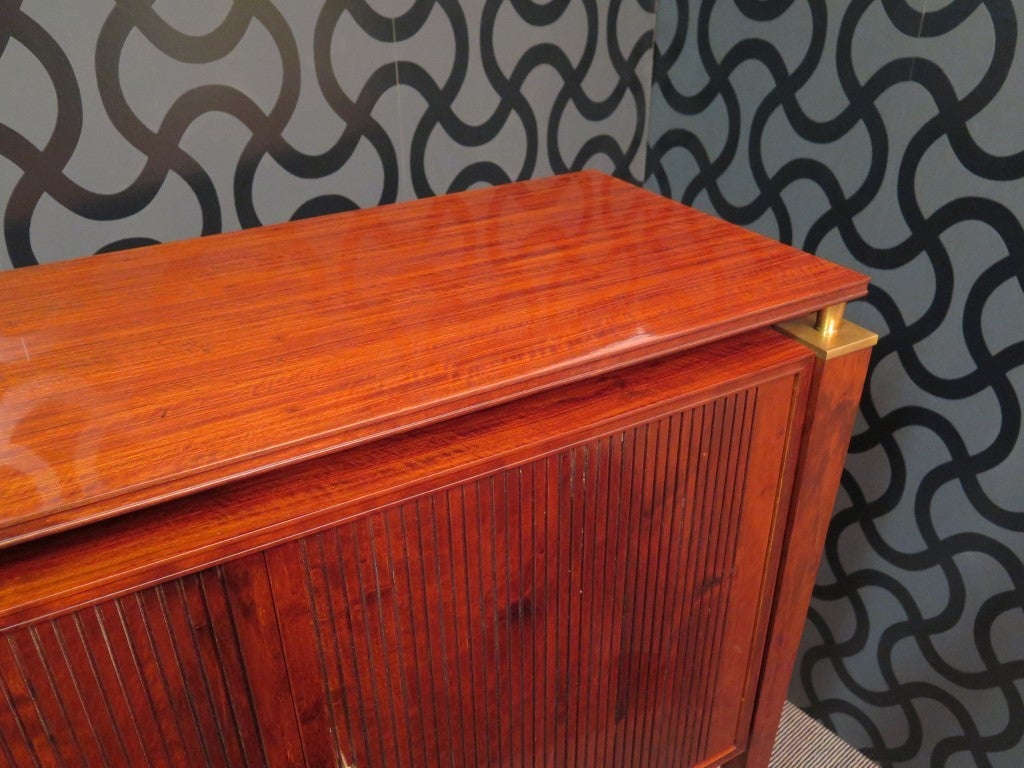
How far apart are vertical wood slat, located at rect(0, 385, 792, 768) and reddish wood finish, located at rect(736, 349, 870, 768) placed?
4 centimetres

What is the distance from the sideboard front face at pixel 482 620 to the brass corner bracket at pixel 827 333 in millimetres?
23

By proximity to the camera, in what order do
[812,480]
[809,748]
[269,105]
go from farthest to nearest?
[809,748] → [269,105] → [812,480]

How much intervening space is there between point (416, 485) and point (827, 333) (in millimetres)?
373

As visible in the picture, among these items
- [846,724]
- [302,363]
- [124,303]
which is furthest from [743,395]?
[846,724]

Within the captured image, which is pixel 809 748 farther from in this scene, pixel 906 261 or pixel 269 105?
pixel 269 105

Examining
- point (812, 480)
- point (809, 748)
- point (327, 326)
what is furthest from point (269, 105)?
point (809, 748)

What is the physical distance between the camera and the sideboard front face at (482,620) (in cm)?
48

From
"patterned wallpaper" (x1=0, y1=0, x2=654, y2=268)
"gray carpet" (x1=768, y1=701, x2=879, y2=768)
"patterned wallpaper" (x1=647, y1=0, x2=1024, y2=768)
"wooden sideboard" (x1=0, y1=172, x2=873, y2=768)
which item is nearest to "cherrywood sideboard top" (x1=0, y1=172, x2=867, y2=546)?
"wooden sideboard" (x1=0, y1=172, x2=873, y2=768)

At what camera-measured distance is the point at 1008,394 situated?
0.97m

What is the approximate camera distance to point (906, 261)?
1024 mm

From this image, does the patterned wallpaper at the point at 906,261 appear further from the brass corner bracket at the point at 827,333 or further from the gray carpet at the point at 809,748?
the brass corner bracket at the point at 827,333

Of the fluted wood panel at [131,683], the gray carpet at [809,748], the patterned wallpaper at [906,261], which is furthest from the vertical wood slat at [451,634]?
the gray carpet at [809,748]

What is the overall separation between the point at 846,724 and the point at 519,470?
1.05m

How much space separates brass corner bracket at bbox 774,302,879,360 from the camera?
2.21ft
